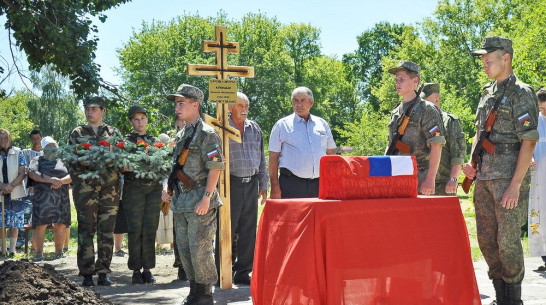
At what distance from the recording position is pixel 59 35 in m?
10.0

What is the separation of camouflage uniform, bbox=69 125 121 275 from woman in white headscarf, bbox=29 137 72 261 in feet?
12.4

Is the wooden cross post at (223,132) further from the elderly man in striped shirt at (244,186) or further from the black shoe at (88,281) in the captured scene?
the black shoe at (88,281)

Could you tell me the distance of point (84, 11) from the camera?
1099 cm

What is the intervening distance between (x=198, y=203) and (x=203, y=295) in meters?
0.89

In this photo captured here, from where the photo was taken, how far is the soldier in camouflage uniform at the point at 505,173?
597 centimetres

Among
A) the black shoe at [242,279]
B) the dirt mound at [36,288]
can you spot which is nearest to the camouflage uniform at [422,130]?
the black shoe at [242,279]

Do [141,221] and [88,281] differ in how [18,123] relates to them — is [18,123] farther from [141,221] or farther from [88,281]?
[88,281]

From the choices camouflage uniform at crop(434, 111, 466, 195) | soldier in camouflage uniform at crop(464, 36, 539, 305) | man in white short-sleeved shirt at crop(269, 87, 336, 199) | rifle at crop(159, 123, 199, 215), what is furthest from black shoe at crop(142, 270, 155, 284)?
soldier in camouflage uniform at crop(464, 36, 539, 305)

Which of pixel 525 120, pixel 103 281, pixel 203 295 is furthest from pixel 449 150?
pixel 103 281

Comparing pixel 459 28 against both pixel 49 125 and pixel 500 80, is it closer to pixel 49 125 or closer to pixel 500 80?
pixel 49 125

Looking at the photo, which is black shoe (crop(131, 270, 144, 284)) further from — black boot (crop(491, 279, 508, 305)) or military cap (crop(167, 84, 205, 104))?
black boot (crop(491, 279, 508, 305))

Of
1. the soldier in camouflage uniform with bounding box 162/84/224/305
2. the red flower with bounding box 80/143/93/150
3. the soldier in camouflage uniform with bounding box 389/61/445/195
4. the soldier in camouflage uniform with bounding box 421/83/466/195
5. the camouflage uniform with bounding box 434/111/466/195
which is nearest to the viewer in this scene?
the soldier in camouflage uniform with bounding box 389/61/445/195

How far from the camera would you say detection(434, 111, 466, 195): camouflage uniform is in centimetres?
823

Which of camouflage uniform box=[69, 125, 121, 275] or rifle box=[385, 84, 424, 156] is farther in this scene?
camouflage uniform box=[69, 125, 121, 275]
